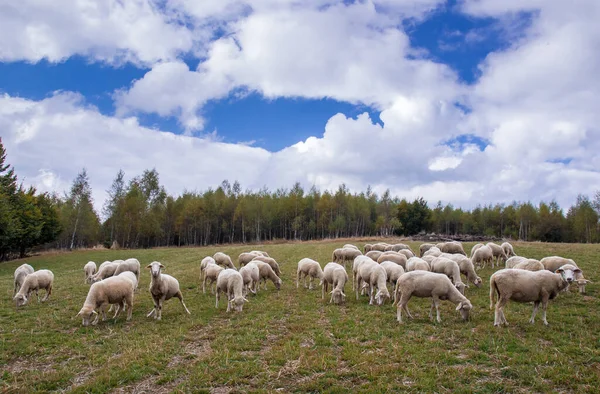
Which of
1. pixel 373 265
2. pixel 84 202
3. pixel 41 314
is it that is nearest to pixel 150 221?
pixel 84 202

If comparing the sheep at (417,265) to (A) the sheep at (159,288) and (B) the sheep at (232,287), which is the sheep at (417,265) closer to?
(B) the sheep at (232,287)

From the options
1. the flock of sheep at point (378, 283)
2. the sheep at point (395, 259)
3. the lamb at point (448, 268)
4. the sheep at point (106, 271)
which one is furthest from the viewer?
the sheep at point (395, 259)

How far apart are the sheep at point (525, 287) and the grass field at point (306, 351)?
0.66 m

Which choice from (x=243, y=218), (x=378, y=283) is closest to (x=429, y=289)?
(x=378, y=283)

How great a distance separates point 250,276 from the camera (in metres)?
17.4

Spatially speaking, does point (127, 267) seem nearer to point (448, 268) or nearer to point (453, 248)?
point (448, 268)

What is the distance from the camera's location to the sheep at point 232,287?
14.4 m

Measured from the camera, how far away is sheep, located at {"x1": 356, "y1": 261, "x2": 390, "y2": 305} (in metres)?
14.7

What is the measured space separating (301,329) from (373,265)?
5.61m

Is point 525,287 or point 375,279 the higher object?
point 525,287

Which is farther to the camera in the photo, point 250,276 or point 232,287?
point 250,276

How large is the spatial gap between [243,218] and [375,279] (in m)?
70.6

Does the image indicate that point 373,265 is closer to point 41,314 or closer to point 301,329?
point 301,329

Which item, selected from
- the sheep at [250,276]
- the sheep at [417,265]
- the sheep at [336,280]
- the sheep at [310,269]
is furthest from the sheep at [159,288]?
the sheep at [417,265]
